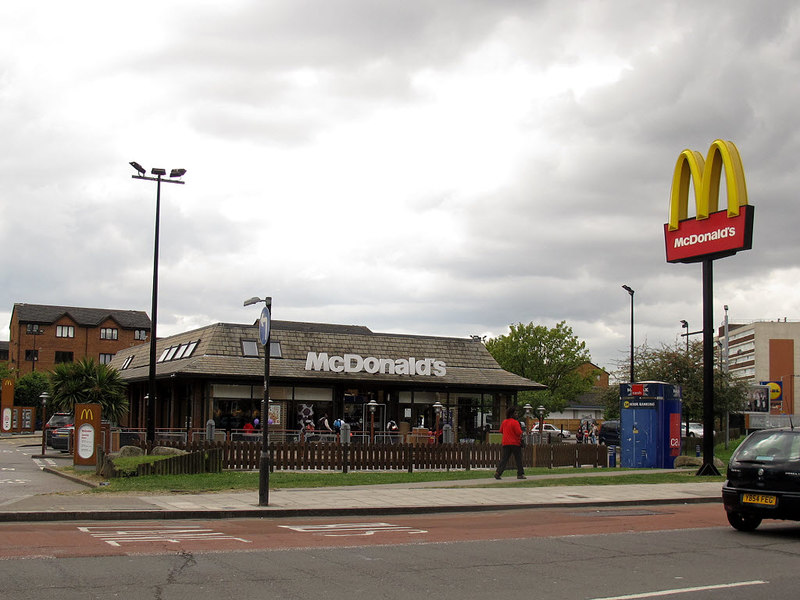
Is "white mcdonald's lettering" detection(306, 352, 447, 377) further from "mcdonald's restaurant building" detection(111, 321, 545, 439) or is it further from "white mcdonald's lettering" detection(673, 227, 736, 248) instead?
"white mcdonald's lettering" detection(673, 227, 736, 248)

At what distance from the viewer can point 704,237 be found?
938 inches

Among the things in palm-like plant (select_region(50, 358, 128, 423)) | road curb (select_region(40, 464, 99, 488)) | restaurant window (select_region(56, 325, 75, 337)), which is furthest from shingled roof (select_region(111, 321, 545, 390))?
restaurant window (select_region(56, 325, 75, 337))

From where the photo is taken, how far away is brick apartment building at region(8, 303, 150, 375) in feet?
308

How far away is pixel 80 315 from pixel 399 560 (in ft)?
306

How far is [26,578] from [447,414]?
36192mm

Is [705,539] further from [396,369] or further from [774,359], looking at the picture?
[774,359]

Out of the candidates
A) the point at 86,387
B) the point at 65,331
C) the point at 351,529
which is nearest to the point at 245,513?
the point at 351,529

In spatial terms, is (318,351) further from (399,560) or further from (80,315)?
(80,315)

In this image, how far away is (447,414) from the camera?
44.2 m

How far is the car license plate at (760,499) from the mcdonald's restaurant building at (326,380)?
1092 inches

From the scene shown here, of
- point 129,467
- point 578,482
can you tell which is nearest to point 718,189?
point 578,482

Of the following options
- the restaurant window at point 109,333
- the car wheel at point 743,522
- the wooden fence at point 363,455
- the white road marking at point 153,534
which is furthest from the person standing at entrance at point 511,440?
the restaurant window at point 109,333

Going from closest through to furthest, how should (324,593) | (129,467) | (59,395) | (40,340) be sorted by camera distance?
(324,593) < (129,467) < (59,395) < (40,340)

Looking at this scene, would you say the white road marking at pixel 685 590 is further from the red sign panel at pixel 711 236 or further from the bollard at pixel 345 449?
the bollard at pixel 345 449
